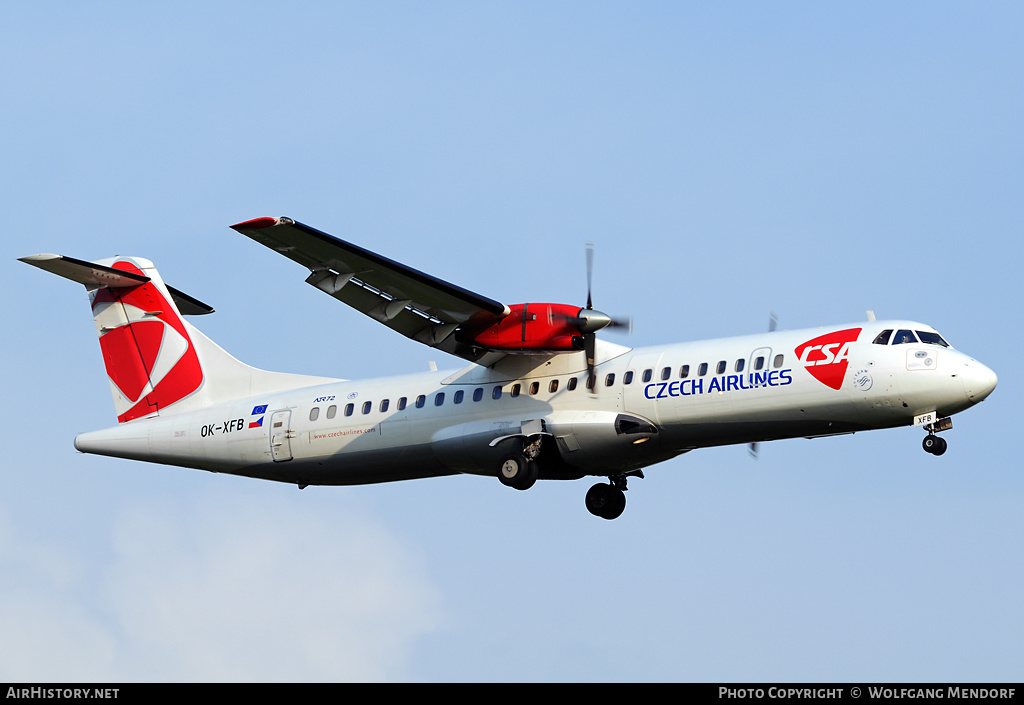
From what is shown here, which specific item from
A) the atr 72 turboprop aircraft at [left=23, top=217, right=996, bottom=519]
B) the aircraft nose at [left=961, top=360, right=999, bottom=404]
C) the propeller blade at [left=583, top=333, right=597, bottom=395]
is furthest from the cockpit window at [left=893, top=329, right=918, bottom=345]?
the propeller blade at [left=583, top=333, right=597, bottom=395]

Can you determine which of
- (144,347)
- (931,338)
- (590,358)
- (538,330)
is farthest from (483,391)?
(144,347)

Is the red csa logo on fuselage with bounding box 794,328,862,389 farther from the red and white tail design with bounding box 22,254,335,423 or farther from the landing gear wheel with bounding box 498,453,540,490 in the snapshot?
the red and white tail design with bounding box 22,254,335,423

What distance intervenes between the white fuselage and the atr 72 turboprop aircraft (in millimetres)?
25

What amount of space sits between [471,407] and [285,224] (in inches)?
189

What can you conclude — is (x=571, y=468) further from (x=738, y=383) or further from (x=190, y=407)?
(x=190, y=407)

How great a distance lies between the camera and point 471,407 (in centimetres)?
2156

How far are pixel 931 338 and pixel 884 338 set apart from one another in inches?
26.5

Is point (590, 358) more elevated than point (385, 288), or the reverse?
point (385, 288)

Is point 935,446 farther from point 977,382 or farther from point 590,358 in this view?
point 590,358

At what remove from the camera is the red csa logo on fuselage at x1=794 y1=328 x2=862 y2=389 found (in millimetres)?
18844

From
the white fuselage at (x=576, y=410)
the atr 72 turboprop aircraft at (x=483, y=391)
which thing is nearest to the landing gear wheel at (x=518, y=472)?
the atr 72 turboprop aircraft at (x=483, y=391)

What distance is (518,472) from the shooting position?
2050 centimetres
